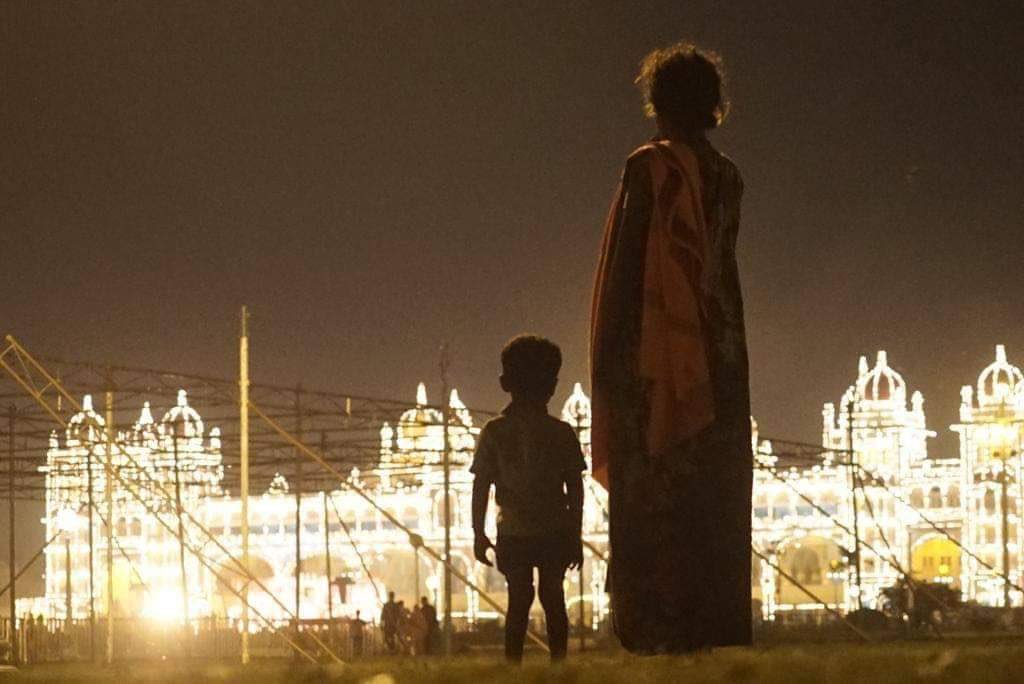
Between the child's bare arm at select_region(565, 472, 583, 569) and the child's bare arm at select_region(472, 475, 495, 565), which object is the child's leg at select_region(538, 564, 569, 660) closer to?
the child's bare arm at select_region(565, 472, 583, 569)

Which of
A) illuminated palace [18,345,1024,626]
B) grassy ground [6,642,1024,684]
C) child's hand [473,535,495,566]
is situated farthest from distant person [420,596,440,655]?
illuminated palace [18,345,1024,626]

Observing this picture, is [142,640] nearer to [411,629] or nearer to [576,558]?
[411,629]

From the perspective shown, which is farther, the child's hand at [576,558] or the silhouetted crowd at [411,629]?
the silhouetted crowd at [411,629]

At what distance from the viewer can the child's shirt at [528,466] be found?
6.79 metres

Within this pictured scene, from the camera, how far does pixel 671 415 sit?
5328mm

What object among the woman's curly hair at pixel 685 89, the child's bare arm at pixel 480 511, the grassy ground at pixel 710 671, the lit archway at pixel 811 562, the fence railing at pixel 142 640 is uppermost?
the woman's curly hair at pixel 685 89

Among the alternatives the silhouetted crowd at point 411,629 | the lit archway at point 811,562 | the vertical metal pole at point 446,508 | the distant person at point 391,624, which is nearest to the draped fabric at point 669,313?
the vertical metal pole at point 446,508

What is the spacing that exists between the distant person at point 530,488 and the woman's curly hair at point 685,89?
4.39ft

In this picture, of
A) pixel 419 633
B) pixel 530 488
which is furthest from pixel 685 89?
pixel 419 633

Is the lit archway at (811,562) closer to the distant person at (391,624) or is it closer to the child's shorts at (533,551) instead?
the distant person at (391,624)

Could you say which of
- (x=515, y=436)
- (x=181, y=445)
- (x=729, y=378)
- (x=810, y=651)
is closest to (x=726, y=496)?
(x=729, y=378)

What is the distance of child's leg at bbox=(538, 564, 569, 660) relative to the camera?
6.77 m

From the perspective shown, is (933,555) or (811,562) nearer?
(811,562)

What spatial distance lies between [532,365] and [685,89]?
4.82 feet
